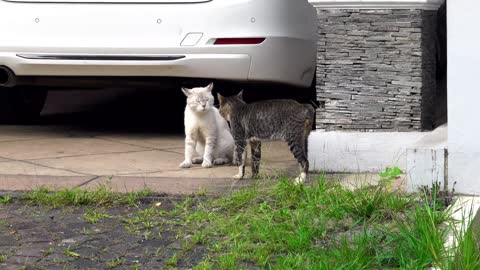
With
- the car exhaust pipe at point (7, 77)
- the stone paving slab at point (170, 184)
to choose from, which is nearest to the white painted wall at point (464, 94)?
the stone paving slab at point (170, 184)

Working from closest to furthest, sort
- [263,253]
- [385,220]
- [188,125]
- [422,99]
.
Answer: [263,253], [385,220], [422,99], [188,125]

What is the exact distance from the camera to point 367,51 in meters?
6.04

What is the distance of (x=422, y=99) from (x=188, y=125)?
151 centimetres

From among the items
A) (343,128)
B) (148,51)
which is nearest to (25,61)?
(148,51)

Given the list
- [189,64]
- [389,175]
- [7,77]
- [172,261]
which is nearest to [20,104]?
[7,77]

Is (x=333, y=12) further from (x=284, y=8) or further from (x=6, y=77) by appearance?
(x=6, y=77)

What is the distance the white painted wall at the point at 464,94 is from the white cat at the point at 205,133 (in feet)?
6.13

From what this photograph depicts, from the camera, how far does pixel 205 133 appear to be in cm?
650

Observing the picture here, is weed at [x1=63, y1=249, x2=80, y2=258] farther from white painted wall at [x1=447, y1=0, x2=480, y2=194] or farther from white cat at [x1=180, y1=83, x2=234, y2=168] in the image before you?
white cat at [x1=180, y1=83, x2=234, y2=168]

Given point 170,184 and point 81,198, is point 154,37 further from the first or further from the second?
point 81,198

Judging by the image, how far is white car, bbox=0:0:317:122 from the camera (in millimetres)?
6730

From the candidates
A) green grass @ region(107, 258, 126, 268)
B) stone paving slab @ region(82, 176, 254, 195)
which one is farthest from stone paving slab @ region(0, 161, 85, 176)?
green grass @ region(107, 258, 126, 268)

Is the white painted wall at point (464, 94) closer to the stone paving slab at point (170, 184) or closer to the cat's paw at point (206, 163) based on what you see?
the stone paving slab at point (170, 184)

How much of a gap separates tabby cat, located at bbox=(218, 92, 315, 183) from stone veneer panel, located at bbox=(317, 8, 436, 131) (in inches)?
10.0
